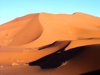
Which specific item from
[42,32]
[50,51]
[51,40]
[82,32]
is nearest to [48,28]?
[42,32]

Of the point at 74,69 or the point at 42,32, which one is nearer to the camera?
the point at 74,69

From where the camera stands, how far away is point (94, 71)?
5410 mm

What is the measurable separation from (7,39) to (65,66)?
16983 mm

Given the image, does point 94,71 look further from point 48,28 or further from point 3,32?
point 3,32

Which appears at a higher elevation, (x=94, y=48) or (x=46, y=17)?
(x=94, y=48)

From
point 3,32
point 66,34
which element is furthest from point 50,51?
point 3,32

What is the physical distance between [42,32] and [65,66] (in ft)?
40.2

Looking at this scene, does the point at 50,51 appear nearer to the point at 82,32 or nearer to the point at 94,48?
the point at 94,48

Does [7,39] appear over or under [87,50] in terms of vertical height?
under

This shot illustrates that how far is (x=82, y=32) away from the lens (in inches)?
819

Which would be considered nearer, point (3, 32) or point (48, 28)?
point (48, 28)

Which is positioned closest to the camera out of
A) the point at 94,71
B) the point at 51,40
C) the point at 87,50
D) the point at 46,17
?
the point at 94,71

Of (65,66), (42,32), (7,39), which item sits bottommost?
(7,39)

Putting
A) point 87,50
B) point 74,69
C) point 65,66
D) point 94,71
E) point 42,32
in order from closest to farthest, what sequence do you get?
point 94,71
point 74,69
point 65,66
point 87,50
point 42,32
